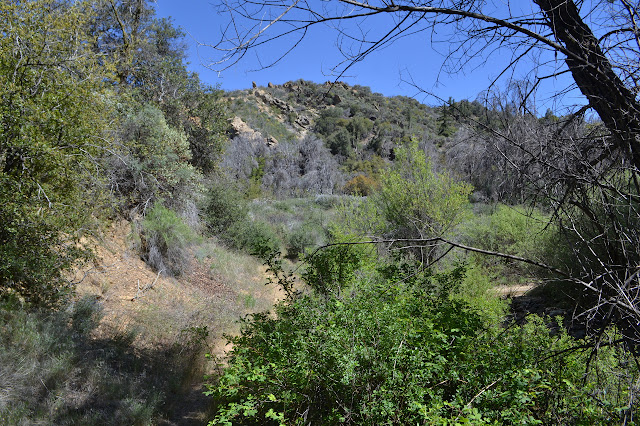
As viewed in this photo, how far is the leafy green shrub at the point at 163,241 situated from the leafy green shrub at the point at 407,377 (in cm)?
763

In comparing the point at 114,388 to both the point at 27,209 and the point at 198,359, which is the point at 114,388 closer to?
Result: the point at 198,359

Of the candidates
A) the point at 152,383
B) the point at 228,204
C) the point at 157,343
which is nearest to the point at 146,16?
the point at 228,204

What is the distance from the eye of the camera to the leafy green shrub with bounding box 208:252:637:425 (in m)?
2.25

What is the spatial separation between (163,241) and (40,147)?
5.36 meters

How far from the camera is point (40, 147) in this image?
5184mm

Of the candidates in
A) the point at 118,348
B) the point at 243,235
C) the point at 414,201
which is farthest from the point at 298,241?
the point at 118,348

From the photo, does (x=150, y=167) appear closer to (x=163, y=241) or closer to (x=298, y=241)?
(x=163, y=241)

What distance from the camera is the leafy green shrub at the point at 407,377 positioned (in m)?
2.25

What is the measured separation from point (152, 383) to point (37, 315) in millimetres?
1922

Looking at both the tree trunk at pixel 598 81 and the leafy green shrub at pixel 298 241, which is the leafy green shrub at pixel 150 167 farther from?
the tree trunk at pixel 598 81

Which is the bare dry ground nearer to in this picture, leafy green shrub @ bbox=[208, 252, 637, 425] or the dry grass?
the dry grass

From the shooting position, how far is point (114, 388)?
4.81 meters

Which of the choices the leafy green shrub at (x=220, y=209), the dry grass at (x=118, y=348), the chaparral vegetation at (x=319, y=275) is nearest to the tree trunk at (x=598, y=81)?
the chaparral vegetation at (x=319, y=275)

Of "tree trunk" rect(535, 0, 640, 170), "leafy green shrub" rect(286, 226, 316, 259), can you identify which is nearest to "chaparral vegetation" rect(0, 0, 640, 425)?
"tree trunk" rect(535, 0, 640, 170)
